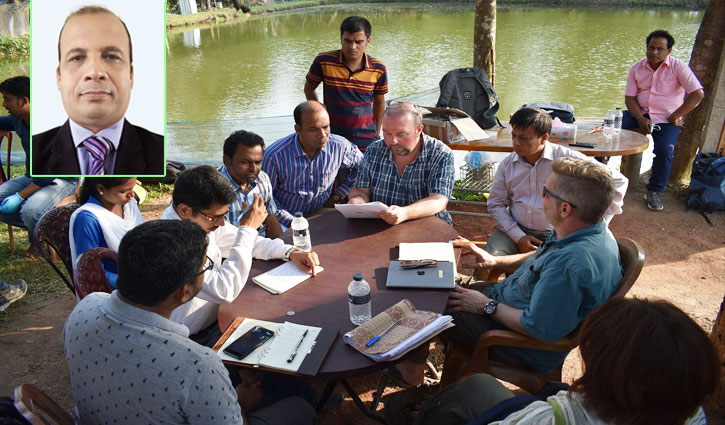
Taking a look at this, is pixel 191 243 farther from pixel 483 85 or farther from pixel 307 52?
pixel 307 52

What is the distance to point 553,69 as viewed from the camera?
46.6 ft

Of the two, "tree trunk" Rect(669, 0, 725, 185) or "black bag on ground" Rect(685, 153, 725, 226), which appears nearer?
"black bag on ground" Rect(685, 153, 725, 226)

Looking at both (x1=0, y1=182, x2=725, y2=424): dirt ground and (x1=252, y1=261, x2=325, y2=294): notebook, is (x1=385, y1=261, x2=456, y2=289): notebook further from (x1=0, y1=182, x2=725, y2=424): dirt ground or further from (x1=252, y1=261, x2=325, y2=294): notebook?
(x1=0, y1=182, x2=725, y2=424): dirt ground

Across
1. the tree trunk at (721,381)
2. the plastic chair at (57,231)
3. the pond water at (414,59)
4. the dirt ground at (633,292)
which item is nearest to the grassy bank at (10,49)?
the pond water at (414,59)

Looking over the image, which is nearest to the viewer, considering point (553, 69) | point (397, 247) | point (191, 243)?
point (191, 243)

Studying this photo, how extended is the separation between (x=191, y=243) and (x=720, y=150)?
5.88 meters

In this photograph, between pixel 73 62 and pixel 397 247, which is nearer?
pixel 73 62

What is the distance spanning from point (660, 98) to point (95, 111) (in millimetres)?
5202

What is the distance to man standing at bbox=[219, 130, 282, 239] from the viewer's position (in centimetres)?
304

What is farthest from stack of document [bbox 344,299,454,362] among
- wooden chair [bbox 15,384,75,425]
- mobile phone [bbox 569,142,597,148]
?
mobile phone [bbox 569,142,597,148]

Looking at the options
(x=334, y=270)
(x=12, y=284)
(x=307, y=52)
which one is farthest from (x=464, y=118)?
Result: (x=307, y=52)

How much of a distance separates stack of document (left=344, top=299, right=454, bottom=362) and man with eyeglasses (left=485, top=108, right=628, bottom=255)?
4.54 ft

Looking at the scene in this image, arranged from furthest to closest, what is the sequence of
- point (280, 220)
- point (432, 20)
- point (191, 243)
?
point (432, 20) → point (280, 220) → point (191, 243)

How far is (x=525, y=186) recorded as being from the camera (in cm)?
343
